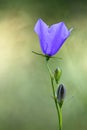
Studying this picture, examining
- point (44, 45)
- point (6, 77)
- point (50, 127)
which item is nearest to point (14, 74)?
point (6, 77)

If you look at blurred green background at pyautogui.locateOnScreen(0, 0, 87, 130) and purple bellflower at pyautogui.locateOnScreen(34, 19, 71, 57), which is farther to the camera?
blurred green background at pyautogui.locateOnScreen(0, 0, 87, 130)

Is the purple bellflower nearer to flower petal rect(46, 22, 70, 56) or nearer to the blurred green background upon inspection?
flower petal rect(46, 22, 70, 56)

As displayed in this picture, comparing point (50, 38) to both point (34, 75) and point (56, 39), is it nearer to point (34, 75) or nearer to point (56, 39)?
point (56, 39)

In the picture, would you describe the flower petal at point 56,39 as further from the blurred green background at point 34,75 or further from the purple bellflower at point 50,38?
the blurred green background at point 34,75

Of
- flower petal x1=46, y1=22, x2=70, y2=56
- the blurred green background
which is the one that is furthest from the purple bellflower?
the blurred green background

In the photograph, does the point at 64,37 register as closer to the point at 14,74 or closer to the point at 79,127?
the point at 79,127

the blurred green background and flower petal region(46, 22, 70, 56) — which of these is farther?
the blurred green background

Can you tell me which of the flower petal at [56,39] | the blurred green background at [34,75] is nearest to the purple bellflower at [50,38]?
the flower petal at [56,39]

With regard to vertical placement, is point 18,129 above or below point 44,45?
below
